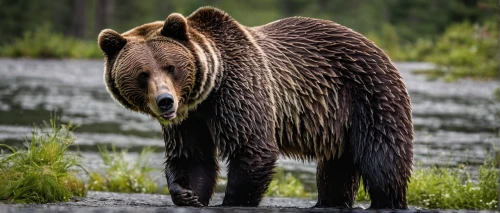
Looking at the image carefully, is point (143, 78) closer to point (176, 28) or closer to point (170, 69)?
point (170, 69)

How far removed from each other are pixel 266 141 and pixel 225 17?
36.9 inches

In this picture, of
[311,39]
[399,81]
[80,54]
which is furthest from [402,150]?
[80,54]

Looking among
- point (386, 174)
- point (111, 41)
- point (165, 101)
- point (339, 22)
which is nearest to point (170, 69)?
point (165, 101)

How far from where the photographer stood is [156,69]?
509 centimetres

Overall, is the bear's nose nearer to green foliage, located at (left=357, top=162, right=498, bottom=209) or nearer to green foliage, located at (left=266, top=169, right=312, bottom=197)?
green foliage, located at (left=357, top=162, right=498, bottom=209)

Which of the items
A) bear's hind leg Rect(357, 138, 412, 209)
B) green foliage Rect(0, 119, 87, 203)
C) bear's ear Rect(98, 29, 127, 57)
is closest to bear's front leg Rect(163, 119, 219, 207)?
bear's ear Rect(98, 29, 127, 57)

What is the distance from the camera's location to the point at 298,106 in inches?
230

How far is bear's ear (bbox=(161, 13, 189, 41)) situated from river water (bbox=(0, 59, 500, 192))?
10.5ft

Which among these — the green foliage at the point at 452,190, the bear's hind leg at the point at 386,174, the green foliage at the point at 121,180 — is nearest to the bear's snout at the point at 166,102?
the bear's hind leg at the point at 386,174

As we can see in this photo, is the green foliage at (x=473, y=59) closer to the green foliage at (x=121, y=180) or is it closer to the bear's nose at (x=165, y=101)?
the green foliage at (x=121, y=180)

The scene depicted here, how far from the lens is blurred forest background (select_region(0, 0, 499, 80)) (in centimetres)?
2183

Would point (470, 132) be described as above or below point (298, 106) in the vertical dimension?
below

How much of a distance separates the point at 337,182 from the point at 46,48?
21970 mm

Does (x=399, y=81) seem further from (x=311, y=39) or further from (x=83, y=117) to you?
(x=83, y=117)
